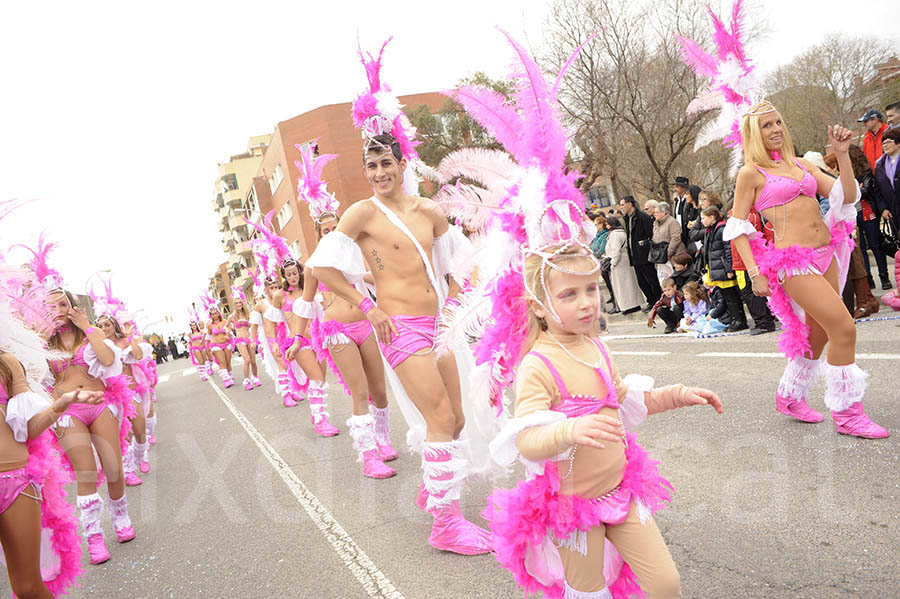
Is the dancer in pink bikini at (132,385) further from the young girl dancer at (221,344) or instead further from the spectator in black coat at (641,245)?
the young girl dancer at (221,344)

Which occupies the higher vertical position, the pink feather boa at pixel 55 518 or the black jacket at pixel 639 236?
the black jacket at pixel 639 236

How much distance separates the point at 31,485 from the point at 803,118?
123 ft

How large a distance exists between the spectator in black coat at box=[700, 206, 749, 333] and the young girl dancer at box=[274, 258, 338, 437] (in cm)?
536

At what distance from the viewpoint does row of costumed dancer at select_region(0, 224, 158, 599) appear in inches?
130

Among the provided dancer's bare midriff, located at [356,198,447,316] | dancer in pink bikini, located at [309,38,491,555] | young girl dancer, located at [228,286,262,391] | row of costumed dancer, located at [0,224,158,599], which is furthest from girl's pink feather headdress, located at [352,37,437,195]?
young girl dancer, located at [228,286,262,391]

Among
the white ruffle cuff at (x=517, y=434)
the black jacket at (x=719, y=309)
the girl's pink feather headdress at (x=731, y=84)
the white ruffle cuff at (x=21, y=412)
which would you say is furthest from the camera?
the black jacket at (x=719, y=309)

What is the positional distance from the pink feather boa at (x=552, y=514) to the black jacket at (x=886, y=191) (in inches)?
269

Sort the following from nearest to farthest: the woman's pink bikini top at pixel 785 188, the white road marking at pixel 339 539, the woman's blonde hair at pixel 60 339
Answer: the white road marking at pixel 339 539, the woman's pink bikini top at pixel 785 188, the woman's blonde hair at pixel 60 339

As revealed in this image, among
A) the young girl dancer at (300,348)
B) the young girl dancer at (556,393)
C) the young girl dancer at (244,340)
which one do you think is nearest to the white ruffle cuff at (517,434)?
the young girl dancer at (556,393)

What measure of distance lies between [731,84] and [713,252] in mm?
4350

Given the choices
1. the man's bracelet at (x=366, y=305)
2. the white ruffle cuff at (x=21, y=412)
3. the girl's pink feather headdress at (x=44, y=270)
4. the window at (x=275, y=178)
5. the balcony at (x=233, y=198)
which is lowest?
the white ruffle cuff at (x=21, y=412)

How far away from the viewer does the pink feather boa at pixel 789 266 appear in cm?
403

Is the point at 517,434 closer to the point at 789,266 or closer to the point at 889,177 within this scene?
the point at 789,266

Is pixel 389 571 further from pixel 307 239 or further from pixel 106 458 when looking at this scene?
pixel 307 239
